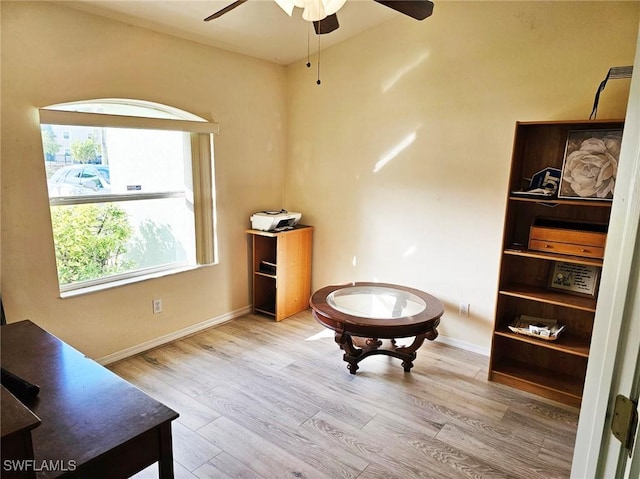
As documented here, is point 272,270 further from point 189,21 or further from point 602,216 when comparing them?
point 602,216

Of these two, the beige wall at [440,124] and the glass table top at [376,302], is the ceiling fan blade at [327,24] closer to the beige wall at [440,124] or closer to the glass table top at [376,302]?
the beige wall at [440,124]

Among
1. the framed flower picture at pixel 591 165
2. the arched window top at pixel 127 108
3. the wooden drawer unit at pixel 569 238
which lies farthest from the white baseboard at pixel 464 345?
the arched window top at pixel 127 108

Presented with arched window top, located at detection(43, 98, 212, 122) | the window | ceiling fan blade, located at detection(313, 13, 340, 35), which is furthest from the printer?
ceiling fan blade, located at detection(313, 13, 340, 35)

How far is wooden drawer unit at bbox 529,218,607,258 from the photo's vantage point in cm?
243

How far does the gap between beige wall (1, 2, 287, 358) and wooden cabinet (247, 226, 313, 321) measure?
0.16 m

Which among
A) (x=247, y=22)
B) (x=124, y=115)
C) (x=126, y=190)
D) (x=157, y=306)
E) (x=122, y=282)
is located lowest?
(x=157, y=306)

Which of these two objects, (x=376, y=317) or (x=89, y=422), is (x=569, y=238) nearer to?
(x=376, y=317)

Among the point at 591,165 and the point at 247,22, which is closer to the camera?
the point at 591,165

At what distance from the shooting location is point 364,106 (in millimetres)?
3643

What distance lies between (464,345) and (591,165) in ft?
5.69

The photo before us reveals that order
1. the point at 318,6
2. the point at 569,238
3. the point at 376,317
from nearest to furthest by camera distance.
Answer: the point at 318,6, the point at 569,238, the point at 376,317

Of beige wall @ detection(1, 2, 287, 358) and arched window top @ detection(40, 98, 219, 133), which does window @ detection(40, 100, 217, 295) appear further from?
beige wall @ detection(1, 2, 287, 358)

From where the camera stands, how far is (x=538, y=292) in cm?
275

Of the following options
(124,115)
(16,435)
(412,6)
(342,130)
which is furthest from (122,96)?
(16,435)
